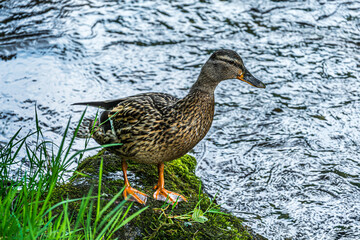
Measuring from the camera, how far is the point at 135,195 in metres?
4.25

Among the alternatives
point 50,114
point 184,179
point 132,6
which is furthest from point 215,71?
point 132,6

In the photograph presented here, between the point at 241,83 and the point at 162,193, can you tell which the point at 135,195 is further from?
the point at 241,83

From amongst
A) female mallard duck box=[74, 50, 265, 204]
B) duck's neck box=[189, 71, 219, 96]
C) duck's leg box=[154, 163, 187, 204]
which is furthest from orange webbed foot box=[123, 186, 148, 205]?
duck's neck box=[189, 71, 219, 96]

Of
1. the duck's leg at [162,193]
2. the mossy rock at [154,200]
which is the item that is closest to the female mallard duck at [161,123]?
the duck's leg at [162,193]

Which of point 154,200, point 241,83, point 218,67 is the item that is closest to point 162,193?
point 154,200

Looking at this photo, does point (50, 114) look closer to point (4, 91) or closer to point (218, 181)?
point (4, 91)

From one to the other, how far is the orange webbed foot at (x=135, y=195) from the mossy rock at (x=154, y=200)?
48 mm

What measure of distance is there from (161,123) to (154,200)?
0.69m

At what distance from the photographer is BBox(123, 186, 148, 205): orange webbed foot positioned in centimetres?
420

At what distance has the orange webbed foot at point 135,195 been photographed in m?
4.20

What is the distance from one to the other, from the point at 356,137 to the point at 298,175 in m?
1.08

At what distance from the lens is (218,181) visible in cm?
558

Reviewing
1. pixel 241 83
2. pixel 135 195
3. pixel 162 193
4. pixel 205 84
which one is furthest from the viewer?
pixel 241 83

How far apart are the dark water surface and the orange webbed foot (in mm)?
1205
